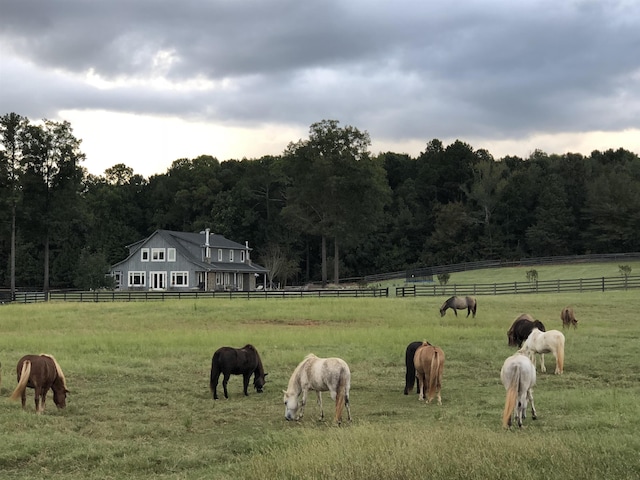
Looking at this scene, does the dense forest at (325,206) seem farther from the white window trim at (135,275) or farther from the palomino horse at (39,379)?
the palomino horse at (39,379)

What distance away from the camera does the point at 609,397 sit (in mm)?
12133

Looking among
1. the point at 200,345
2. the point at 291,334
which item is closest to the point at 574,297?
the point at 291,334

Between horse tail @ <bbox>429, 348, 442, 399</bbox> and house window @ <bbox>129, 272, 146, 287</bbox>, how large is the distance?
6000cm

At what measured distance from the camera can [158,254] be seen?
68.6 metres

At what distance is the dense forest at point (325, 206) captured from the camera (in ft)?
198

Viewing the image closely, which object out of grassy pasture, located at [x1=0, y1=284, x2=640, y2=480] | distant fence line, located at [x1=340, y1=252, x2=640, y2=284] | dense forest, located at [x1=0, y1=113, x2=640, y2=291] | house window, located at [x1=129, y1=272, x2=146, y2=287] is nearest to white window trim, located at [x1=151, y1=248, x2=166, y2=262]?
house window, located at [x1=129, y1=272, x2=146, y2=287]

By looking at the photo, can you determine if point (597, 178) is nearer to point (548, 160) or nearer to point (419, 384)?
point (548, 160)

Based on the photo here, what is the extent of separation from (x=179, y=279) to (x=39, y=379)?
187 ft

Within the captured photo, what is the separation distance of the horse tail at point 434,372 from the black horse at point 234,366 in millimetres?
3638

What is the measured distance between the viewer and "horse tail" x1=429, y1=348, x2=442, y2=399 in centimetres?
1235

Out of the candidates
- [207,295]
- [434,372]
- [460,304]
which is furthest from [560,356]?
[207,295]

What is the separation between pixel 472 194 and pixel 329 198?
2102cm

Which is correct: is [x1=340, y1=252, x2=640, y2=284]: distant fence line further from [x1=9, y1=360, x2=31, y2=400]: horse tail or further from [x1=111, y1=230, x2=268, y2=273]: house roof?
[x1=9, y1=360, x2=31, y2=400]: horse tail

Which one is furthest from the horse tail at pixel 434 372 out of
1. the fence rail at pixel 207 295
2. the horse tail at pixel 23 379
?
the fence rail at pixel 207 295
